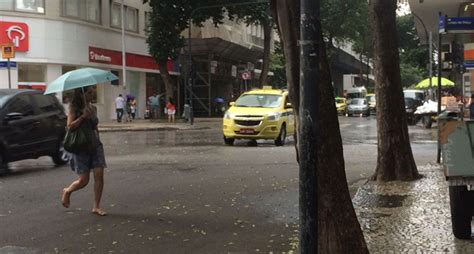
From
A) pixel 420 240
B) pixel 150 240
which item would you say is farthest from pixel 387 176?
pixel 150 240

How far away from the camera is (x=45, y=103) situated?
13.9 m

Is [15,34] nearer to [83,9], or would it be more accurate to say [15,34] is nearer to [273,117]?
[83,9]

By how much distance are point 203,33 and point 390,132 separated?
119ft

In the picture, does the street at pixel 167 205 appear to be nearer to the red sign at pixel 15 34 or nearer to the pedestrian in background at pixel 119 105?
the red sign at pixel 15 34

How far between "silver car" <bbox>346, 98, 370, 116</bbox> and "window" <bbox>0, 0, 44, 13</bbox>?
28104mm

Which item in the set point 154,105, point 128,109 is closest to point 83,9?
point 128,109

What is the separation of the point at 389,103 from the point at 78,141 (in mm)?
5628

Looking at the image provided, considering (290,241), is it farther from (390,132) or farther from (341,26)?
(341,26)

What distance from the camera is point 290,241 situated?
682cm

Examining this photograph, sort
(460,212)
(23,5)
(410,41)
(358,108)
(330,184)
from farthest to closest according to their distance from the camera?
(410,41)
(358,108)
(23,5)
(460,212)
(330,184)

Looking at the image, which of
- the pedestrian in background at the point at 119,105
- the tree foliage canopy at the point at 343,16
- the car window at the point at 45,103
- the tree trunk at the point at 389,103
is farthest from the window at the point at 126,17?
the tree trunk at the point at 389,103

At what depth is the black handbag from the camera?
7984 mm

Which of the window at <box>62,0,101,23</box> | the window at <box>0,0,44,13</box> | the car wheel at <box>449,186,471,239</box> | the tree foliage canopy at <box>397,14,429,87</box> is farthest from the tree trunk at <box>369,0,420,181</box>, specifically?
the tree foliage canopy at <box>397,14,429,87</box>

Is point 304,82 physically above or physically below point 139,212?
above
